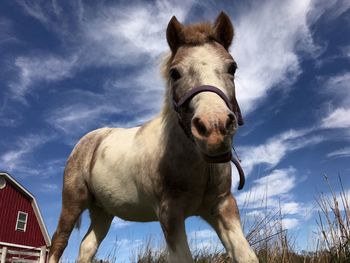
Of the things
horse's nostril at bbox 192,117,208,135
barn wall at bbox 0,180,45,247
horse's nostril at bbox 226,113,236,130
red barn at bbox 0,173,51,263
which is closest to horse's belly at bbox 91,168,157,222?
horse's nostril at bbox 192,117,208,135

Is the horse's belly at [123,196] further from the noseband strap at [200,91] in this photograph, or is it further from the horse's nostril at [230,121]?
the horse's nostril at [230,121]

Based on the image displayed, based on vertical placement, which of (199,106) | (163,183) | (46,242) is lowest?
(163,183)

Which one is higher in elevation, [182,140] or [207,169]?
[182,140]

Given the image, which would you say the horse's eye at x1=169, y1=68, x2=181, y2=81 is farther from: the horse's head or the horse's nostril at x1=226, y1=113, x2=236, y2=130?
the horse's nostril at x1=226, y1=113, x2=236, y2=130

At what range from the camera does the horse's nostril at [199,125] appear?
2629 mm

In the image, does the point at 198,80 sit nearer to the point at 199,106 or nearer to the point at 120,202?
the point at 199,106

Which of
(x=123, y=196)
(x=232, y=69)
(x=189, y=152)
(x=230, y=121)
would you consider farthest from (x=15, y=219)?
(x=230, y=121)

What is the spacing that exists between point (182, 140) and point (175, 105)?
357mm

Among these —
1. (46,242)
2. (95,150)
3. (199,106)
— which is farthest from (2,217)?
(199,106)

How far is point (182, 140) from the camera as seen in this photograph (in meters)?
3.51

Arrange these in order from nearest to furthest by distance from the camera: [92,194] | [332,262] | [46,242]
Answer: [332,262]
[92,194]
[46,242]

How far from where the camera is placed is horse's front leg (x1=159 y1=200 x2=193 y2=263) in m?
3.22

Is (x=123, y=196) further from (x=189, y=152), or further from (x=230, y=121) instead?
(x=230, y=121)

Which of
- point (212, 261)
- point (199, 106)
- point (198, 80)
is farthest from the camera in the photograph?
point (212, 261)
